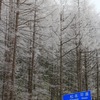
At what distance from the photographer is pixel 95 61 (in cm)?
2288

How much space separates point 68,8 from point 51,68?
31.8 ft

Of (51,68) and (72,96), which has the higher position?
(51,68)

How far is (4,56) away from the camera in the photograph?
653 inches

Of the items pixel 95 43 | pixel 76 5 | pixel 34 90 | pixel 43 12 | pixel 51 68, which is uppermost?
pixel 76 5

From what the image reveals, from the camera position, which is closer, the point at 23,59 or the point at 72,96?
the point at 72,96

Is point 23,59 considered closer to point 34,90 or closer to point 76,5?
point 34,90

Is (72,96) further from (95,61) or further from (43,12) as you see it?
(95,61)

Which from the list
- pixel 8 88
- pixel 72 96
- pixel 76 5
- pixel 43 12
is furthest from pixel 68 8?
pixel 72 96

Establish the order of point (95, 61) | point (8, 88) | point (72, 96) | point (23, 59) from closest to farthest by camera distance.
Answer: point (72, 96) → point (8, 88) → point (23, 59) → point (95, 61)

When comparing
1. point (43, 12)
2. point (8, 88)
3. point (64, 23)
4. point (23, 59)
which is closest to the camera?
point (8, 88)

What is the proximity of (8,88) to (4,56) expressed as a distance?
4971 mm

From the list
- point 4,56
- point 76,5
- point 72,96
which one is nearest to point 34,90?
point 4,56

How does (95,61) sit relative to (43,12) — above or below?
below

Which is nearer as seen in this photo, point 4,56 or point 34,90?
point 4,56
